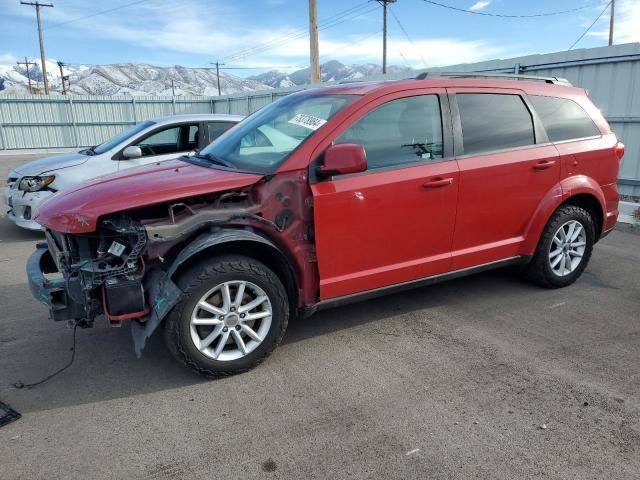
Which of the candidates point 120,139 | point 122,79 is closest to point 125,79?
point 122,79

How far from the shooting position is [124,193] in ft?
10.2

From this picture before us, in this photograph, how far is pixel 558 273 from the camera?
4742 millimetres

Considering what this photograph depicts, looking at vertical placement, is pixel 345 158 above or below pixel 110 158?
above

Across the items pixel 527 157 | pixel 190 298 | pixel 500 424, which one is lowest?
pixel 500 424

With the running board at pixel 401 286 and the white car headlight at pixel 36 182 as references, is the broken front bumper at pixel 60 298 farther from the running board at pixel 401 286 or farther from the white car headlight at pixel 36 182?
the white car headlight at pixel 36 182

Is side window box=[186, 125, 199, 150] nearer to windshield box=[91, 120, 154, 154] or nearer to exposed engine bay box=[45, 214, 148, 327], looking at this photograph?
windshield box=[91, 120, 154, 154]

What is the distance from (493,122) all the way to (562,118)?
0.89 meters

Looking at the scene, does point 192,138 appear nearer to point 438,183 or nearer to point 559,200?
point 438,183

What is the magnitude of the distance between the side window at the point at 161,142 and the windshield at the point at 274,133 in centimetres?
311

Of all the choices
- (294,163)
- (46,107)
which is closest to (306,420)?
(294,163)

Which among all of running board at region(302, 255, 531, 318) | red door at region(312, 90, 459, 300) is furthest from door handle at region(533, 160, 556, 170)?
red door at region(312, 90, 459, 300)

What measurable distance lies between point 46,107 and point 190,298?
82.2 feet

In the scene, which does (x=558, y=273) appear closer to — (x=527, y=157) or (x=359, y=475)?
(x=527, y=157)

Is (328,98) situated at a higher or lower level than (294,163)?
higher
